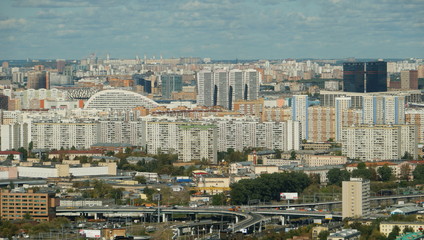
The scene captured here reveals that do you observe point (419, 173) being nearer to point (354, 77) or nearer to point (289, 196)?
point (289, 196)

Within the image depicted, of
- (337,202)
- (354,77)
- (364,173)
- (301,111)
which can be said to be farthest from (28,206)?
(354,77)

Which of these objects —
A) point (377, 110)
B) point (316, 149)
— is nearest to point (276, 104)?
point (377, 110)

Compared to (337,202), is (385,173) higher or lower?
higher

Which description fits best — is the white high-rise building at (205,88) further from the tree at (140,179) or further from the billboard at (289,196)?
the billboard at (289,196)

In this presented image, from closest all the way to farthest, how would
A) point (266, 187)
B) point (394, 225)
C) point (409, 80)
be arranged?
point (394, 225)
point (266, 187)
point (409, 80)

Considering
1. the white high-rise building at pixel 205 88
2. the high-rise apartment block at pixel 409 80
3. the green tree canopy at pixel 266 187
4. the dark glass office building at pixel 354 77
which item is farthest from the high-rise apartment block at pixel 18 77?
the green tree canopy at pixel 266 187

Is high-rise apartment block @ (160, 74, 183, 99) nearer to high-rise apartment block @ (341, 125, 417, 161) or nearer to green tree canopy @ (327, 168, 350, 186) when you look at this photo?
high-rise apartment block @ (341, 125, 417, 161)
